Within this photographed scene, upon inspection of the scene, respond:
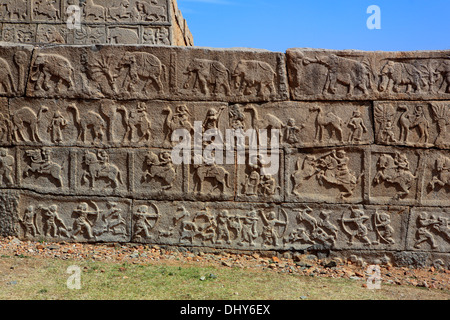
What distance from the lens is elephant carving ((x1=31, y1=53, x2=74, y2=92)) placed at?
16.4 ft

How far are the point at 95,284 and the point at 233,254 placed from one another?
178 centimetres

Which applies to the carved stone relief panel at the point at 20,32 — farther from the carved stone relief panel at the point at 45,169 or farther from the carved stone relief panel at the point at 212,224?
the carved stone relief panel at the point at 212,224

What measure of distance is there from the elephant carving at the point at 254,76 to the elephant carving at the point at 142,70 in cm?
94

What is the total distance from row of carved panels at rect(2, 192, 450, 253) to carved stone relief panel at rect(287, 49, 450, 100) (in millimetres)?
1402

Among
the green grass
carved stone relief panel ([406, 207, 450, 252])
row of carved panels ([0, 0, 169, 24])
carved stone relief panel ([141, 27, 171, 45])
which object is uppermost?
row of carved panels ([0, 0, 169, 24])

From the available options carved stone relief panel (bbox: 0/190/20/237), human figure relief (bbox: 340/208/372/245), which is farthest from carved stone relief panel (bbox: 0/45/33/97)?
human figure relief (bbox: 340/208/372/245)

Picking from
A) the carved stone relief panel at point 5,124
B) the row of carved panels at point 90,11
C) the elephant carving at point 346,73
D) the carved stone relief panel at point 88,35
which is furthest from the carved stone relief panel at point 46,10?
the elephant carving at point 346,73

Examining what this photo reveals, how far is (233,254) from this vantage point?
4980mm

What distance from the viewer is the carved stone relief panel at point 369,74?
15.9 ft

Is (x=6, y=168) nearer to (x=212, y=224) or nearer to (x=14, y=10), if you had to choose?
(x=212, y=224)

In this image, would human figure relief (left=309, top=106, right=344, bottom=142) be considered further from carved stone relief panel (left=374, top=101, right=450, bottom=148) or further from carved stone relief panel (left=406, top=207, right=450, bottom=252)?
carved stone relief panel (left=406, top=207, right=450, bottom=252)

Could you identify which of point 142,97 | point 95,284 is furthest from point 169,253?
point 142,97
